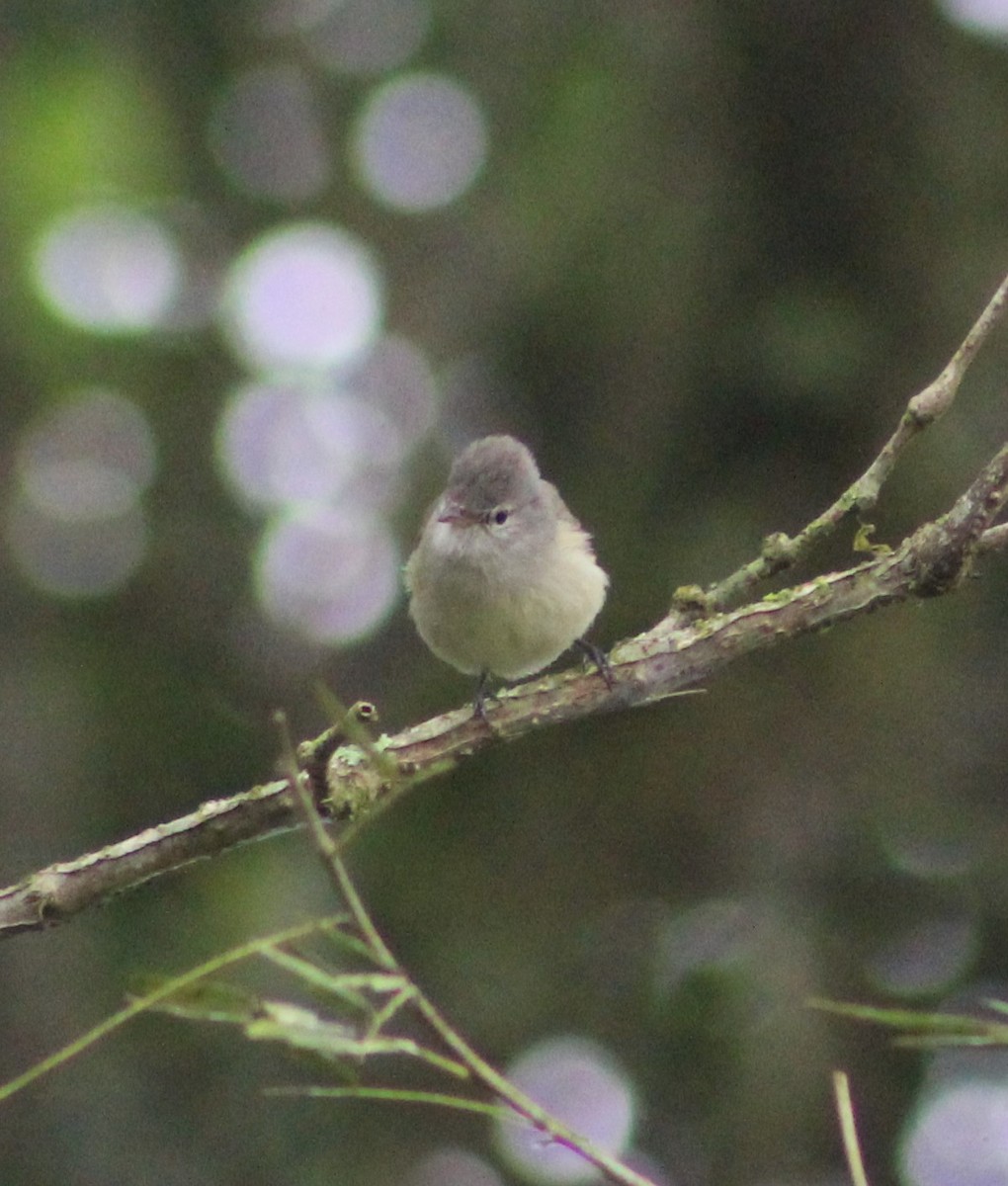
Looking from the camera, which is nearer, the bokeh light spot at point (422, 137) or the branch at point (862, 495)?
the branch at point (862, 495)

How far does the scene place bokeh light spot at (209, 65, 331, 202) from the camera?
761 cm

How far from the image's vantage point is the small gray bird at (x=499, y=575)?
4.52 meters

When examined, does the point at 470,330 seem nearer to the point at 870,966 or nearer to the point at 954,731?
the point at 954,731

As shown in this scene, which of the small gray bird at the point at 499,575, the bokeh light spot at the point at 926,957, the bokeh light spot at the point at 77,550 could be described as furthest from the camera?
the bokeh light spot at the point at 77,550

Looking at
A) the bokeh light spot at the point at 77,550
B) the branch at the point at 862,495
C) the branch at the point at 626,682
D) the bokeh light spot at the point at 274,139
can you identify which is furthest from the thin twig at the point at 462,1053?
the bokeh light spot at the point at 274,139

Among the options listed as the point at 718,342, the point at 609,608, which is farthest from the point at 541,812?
the point at 718,342

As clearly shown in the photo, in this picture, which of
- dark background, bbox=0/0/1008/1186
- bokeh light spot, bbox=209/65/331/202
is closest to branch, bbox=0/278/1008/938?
dark background, bbox=0/0/1008/1186

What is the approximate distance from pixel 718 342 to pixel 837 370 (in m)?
0.48

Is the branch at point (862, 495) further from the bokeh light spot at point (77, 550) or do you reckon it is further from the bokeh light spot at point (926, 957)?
the bokeh light spot at point (77, 550)

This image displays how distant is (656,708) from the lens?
246 inches

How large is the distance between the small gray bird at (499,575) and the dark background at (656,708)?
1160mm

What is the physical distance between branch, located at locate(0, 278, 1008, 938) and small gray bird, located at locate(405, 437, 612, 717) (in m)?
0.87

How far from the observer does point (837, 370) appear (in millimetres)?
5965

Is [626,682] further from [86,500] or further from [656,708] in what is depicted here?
[86,500]
